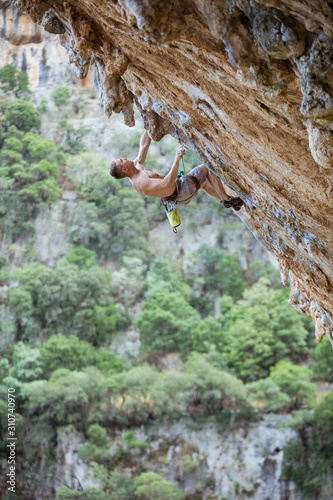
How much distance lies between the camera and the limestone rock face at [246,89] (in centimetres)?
184

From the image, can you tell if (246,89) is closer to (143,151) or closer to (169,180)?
(169,180)

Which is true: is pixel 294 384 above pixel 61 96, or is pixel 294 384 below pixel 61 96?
above

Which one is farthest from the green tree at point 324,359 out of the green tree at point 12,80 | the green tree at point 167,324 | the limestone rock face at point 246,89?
the green tree at point 12,80

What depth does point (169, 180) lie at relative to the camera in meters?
3.53

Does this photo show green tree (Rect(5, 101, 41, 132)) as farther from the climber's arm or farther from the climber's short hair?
the climber's short hair

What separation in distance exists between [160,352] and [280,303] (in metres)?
3.99

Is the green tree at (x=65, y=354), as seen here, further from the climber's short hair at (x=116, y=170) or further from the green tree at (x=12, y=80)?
the green tree at (x=12, y=80)

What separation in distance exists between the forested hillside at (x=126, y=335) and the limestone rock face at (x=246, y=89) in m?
8.97

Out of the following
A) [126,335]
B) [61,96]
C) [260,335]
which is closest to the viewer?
[260,335]

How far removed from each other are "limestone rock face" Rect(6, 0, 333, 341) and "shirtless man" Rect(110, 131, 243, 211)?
0.41ft

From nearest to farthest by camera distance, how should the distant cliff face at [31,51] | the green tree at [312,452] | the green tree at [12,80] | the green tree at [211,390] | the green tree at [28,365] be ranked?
the green tree at [312,452]
the green tree at [211,390]
the green tree at [28,365]
the green tree at [12,80]
the distant cliff face at [31,51]

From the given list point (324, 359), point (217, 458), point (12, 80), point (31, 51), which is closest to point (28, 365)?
point (217, 458)

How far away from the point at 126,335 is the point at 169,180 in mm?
13948

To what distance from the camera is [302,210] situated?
10.6ft
